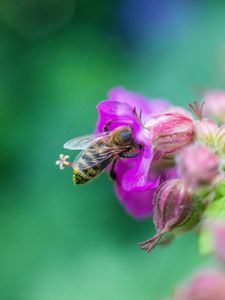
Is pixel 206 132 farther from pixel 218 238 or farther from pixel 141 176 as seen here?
→ pixel 218 238

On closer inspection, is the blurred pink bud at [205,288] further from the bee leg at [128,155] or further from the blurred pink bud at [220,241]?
the bee leg at [128,155]

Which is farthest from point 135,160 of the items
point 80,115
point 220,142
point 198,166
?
point 80,115

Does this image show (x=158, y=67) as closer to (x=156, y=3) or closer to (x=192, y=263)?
(x=156, y=3)

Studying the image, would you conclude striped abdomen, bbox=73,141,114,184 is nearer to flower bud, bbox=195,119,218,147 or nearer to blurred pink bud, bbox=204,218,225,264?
flower bud, bbox=195,119,218,147

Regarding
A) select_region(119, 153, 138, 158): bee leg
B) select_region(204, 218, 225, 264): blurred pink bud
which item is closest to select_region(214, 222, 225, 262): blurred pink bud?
select_region(204, 218, 225, 264): blurred pink bud

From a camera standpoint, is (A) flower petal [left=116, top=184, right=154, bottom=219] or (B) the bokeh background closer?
(A) flower petal [left=116, top=184, right=154, bottom=219]

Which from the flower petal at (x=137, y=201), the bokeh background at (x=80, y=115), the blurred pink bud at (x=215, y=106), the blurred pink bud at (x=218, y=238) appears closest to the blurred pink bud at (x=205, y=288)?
the blurred pink bud at (x=218, y=238)

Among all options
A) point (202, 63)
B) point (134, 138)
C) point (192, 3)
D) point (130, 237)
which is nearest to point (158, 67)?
point (202, 63)
